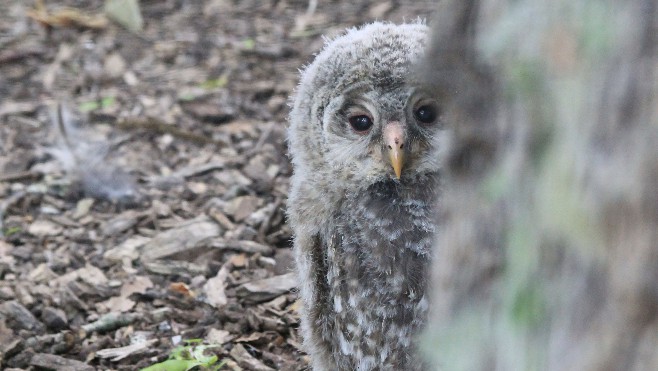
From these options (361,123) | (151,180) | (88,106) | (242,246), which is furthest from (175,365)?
(88,106)

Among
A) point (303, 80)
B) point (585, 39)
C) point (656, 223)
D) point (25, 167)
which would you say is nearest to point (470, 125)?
point (585, 39)

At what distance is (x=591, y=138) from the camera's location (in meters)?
1.36

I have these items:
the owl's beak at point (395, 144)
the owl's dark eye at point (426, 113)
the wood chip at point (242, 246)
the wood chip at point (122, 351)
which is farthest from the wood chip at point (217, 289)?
the owl's dark eye at point (426, 113)

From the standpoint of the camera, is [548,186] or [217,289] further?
[217,289]

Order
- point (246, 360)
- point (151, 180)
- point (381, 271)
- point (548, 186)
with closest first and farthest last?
1. point (548, 186)
2. point (381, 271)
3. point (246, 360)
4. point (151, 180)

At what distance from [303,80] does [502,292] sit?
240 centimetres

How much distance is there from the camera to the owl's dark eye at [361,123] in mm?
3408

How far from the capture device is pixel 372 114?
133 inches

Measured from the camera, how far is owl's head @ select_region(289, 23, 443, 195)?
3252 millimetres

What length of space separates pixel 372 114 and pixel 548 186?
6.46ft

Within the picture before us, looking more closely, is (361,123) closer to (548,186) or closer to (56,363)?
(56,363)

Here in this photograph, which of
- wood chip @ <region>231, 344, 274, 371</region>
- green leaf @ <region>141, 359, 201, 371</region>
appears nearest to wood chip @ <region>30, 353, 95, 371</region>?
green leaf @ <region>141, 359, 201, 371</region>

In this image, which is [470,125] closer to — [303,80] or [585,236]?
[585,236]

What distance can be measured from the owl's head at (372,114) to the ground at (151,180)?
103 centimetres
